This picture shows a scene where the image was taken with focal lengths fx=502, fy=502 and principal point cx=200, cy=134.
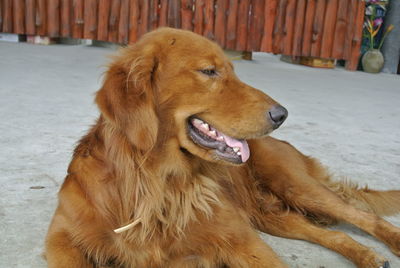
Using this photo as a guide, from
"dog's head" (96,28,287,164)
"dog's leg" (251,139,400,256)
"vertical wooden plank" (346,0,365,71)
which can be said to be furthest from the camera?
"vertical wooden plank" (346,0,365,71)

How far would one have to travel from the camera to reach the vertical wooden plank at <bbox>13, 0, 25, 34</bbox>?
922 centimetres

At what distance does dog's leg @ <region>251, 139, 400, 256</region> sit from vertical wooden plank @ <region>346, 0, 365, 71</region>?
23.0 feet

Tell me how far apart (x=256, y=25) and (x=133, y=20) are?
2276 mm

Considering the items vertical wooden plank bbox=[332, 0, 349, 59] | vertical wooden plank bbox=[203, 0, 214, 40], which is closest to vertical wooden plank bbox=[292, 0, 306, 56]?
vertical wooden plank bbox=[332, 0, 349, 59]

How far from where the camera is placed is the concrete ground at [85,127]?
257cm

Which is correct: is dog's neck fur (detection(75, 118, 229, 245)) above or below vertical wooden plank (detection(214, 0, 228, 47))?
below

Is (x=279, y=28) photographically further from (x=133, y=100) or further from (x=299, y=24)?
(x=133, y=100)

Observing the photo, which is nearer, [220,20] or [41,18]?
[220,20]

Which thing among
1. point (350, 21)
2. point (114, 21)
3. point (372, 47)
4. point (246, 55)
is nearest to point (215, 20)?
point (246, 55)

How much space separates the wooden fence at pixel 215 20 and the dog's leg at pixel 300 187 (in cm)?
640

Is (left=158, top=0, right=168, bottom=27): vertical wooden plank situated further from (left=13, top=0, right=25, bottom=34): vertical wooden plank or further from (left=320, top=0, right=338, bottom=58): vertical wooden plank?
(left=320, top=0, right=338, bottom=58): vertical wooden plank

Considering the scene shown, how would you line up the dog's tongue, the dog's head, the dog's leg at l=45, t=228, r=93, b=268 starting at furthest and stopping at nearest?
the dog's tongue → the dog's head → the dog's leg at l=45, t=228, r=93, b=268

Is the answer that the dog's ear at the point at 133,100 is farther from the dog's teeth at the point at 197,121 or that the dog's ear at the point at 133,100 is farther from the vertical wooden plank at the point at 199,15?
the vertical wooden plank at the point at 199,15

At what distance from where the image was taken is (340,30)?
30.8 feet
